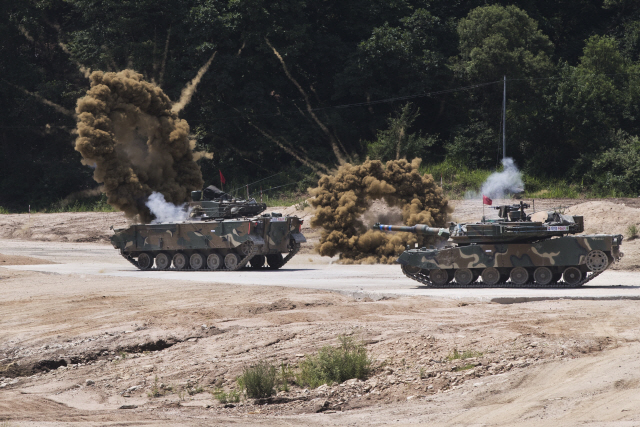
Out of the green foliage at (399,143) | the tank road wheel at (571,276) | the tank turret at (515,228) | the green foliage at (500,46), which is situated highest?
the green foliage at (500,46)

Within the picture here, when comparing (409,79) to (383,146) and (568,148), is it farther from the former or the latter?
(568,148)

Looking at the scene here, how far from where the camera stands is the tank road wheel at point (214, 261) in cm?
2686

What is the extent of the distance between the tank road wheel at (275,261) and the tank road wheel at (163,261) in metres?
3.47

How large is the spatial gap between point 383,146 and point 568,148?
1009cm

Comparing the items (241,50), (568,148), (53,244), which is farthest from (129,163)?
(568,148)

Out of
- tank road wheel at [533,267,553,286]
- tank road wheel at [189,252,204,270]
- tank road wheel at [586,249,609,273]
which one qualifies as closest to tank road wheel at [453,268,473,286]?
tank road wheel at [533,267,553,286]

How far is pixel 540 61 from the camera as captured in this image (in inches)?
1718

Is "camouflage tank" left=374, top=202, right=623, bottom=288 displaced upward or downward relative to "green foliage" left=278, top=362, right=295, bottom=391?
upward

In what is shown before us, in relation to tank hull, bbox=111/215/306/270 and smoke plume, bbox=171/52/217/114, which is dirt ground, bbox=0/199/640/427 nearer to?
tank hull, bbox=111/215/306/270

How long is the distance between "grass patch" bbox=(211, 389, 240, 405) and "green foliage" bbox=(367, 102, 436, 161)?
3263 centimetres

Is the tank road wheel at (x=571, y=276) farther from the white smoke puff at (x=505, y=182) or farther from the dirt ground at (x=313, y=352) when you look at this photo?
the white smoke puff at (x=505, y=182)

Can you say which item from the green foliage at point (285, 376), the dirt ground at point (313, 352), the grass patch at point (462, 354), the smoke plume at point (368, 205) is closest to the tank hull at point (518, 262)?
the dirt ground at point (313, 352)

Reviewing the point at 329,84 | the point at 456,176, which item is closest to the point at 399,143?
the point at 456,176

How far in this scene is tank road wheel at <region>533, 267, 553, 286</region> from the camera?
1936cm
